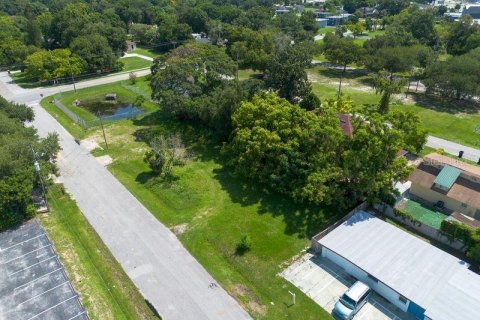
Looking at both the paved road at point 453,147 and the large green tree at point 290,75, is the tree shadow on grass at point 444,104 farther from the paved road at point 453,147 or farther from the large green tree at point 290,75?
the large green tree at point 290,75

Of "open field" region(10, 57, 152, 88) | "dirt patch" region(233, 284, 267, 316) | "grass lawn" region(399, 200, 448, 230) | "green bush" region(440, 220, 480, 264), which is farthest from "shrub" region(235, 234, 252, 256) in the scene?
"open field" region(10, 57, 152, 88)

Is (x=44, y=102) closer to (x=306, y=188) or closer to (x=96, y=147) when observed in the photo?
(x=96, y=147)

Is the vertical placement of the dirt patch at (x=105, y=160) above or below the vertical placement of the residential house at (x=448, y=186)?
below

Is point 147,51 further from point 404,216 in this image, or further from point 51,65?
point 404,216

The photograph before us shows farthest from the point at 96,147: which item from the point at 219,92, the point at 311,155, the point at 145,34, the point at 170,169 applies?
the point at 145,34

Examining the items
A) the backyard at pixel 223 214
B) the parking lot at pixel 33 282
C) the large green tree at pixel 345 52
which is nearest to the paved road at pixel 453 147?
the backyard at pixel 223 214

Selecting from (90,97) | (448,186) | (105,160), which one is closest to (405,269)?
(448,186)

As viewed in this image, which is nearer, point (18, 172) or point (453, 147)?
point (18, 172)
